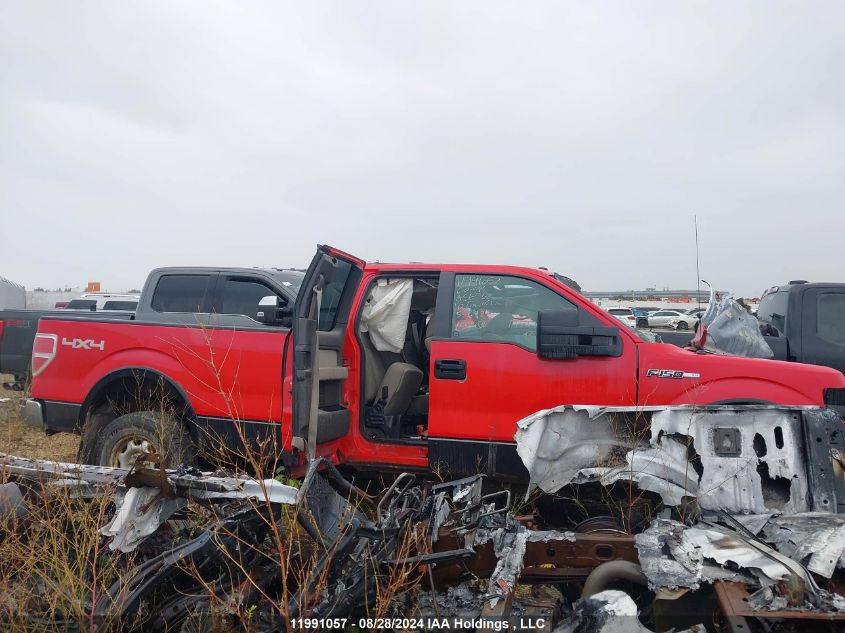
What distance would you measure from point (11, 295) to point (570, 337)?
23.5 metres

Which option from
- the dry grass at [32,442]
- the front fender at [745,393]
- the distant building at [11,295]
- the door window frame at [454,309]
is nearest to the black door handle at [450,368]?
the door window frame at [454,309]

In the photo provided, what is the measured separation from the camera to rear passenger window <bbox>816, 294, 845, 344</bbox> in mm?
6652

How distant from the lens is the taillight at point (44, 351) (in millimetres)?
5418

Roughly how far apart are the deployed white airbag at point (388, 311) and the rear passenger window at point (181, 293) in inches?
132

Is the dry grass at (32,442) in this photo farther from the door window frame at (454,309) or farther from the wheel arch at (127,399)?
the door window frame at (454,309)

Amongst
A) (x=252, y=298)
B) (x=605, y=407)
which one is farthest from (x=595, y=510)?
(x=252, y=298)

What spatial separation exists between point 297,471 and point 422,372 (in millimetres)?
1527

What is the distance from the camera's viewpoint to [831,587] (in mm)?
2873

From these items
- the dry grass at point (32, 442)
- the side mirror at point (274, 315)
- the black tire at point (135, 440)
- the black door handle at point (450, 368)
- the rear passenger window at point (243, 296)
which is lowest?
the dry grass at point (32, 442)

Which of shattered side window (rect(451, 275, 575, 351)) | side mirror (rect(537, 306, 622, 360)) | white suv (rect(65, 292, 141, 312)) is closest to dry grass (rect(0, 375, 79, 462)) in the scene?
shattered side window (rect(451, 275, 575, 351))

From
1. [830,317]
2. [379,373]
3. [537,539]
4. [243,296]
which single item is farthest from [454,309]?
[830,317]

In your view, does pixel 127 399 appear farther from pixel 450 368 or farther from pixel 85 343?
pixel 450 368

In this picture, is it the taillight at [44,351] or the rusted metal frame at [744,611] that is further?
the taillight at [44,351]

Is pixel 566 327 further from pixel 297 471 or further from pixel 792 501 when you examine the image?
pixel 297 471
